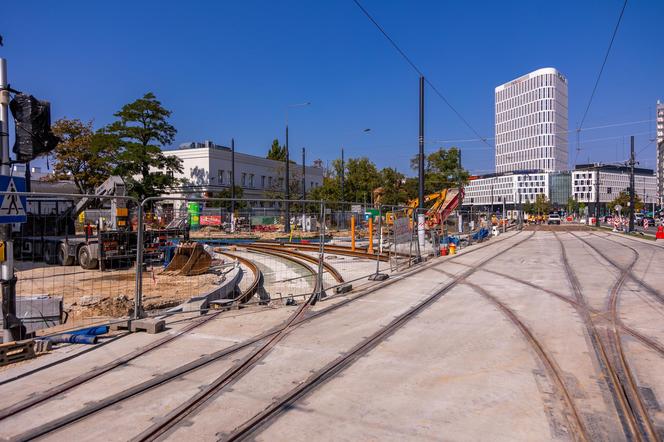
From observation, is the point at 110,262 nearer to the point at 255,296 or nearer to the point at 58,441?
the point at 255,296

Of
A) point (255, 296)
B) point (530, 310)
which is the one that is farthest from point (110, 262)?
point (530, 310)

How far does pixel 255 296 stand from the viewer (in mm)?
11602

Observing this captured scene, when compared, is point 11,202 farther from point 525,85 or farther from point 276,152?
point 525,85

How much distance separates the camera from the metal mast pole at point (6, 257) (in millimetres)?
6281

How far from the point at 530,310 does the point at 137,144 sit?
38.5 metres

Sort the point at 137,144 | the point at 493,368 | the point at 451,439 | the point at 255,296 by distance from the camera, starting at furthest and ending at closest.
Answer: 1. the point at 137,144
2. the point at 255,296
3. the point at 493,368
4. the point at 451,439

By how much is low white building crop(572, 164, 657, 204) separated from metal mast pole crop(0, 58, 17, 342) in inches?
5101

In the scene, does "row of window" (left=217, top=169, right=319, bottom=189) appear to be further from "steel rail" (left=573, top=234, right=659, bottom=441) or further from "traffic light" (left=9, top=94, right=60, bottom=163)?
"steel rail" (left=573, top=234, right=659, bottom=441)

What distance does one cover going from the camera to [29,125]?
6.51m

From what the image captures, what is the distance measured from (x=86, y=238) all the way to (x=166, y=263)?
469cm

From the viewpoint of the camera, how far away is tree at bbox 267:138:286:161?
85.7 metres

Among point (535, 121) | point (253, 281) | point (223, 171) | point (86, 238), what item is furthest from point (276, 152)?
point (535, 121)

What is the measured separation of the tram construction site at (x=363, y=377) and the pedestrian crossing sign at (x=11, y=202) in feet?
6.18

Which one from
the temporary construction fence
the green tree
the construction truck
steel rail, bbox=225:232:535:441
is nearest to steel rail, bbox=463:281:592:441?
steel rail, bbox=225:232:535:441
